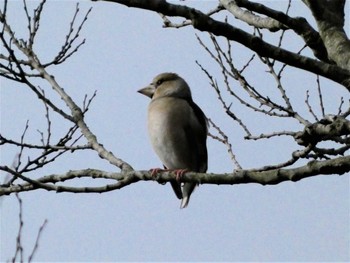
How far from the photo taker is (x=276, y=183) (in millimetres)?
3588

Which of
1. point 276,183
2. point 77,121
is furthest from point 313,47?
point 77,121

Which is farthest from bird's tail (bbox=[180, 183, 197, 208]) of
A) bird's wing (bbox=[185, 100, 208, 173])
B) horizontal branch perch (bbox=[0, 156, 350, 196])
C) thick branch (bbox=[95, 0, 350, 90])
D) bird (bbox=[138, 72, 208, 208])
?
thick branch (bbox=[95, 0, 350, 90])

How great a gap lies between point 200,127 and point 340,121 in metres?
3.60

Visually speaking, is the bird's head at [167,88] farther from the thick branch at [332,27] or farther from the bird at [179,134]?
the thick branch at [332,27]

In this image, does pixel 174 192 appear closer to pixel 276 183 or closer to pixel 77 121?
pixel 77 121

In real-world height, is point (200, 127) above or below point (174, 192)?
above

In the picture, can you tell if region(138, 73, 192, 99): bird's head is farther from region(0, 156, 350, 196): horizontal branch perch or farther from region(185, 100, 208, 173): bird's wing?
region(0, 156, 350, 196): horizontal branch perch

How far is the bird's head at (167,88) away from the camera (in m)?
7.42

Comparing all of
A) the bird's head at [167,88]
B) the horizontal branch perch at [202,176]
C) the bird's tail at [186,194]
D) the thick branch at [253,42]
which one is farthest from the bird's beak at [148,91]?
the thick branch at [253,42]

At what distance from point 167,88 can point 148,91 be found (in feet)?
0.85

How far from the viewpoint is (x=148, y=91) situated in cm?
770

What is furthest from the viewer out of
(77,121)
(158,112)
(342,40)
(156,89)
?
(156,89)

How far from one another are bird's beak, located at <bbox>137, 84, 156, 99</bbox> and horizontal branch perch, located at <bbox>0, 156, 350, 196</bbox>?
10.6 feet

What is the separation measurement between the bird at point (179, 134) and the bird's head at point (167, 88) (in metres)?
0.13
